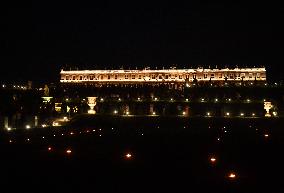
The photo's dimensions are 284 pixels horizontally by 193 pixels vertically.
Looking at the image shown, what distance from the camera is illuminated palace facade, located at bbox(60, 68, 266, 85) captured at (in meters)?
117

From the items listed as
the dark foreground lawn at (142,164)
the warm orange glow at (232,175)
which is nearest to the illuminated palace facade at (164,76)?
the dark foreground lawn at (142,164)

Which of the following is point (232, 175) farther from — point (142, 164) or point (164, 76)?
point (164, 76)

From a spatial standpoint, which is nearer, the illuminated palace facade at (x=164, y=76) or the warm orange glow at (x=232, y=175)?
the warm orange glow at (x=232, y=175)

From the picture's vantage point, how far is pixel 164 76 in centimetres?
12369

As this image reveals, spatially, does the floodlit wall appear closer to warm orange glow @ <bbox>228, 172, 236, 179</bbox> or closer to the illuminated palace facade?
the illuminated palace facade

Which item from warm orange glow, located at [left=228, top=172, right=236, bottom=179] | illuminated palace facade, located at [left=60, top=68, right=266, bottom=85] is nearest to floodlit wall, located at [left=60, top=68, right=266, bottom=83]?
illuminated palace facade, located at [left=60, top=68, right=266, bottom=85]

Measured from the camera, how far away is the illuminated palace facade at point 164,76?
384 feet

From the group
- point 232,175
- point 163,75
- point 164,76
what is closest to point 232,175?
point 232,175

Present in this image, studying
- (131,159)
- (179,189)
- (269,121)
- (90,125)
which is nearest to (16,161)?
(131,159)

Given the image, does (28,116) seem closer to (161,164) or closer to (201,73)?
(161,164)

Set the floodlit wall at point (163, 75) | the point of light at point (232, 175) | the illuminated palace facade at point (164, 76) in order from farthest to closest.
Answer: the floodlit wall at point (163, 75)
the illuminated palace facade at point (164, 76)
the point of light at point (232, 175)

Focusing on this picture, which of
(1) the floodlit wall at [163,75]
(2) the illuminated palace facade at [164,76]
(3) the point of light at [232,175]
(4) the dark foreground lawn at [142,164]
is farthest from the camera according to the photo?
(1) the floodlit wall at [163,75]

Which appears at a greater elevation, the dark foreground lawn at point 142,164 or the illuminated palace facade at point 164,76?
the illuminated palace facade at point 164,76

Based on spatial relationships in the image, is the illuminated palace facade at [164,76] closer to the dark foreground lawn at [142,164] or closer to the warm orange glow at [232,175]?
the dark foreground lawn at [142,164]
